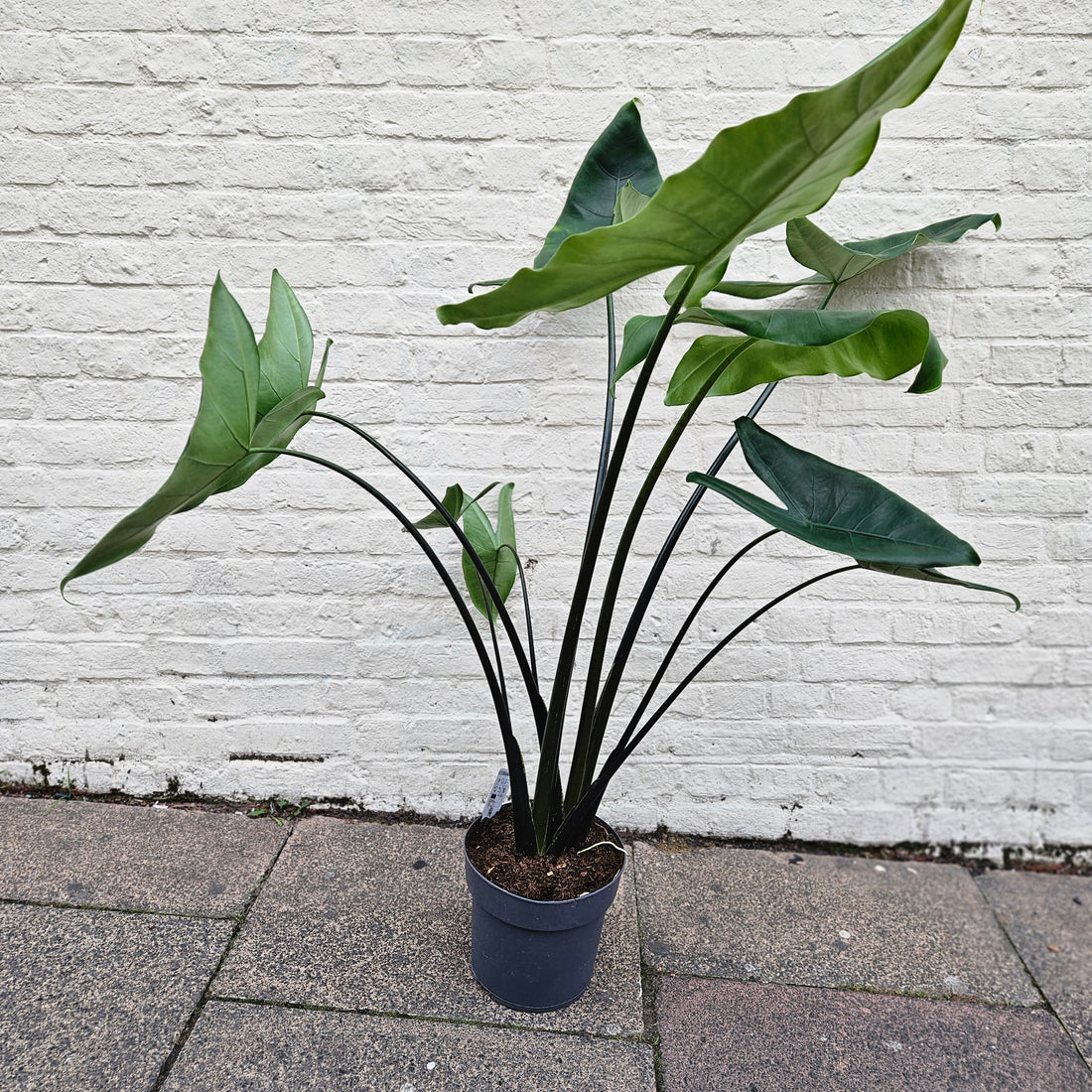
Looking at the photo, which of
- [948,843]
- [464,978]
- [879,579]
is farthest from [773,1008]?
[879,579]

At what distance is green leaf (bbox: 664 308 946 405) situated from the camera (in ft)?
3.10

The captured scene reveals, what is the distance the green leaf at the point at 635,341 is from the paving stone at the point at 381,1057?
0.99 metres

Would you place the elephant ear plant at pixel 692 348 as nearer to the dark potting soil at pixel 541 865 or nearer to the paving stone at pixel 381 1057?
the dark potting soil at pixel 541 865

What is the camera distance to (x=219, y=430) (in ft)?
2.81

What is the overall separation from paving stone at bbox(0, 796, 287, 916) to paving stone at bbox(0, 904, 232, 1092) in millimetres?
45

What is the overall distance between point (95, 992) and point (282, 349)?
1.02 m

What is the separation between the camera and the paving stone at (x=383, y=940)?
4.22ft

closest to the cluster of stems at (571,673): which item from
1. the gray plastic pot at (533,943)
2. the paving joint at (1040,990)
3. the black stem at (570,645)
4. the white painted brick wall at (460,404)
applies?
the black stem at (570,645)

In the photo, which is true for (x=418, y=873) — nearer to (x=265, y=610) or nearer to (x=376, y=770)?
(x=376, y=770)

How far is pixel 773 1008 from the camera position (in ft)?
4.36

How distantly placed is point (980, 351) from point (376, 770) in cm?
145

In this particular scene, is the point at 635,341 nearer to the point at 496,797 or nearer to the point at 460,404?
the point at 460,404

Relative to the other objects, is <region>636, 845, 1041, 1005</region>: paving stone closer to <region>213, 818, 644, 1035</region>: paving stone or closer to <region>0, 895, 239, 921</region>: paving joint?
<region>213, 818, 644, 1035</region>: paving stone

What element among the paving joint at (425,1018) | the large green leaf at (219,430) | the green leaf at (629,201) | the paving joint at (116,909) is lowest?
the paving joint at (425,1018)
